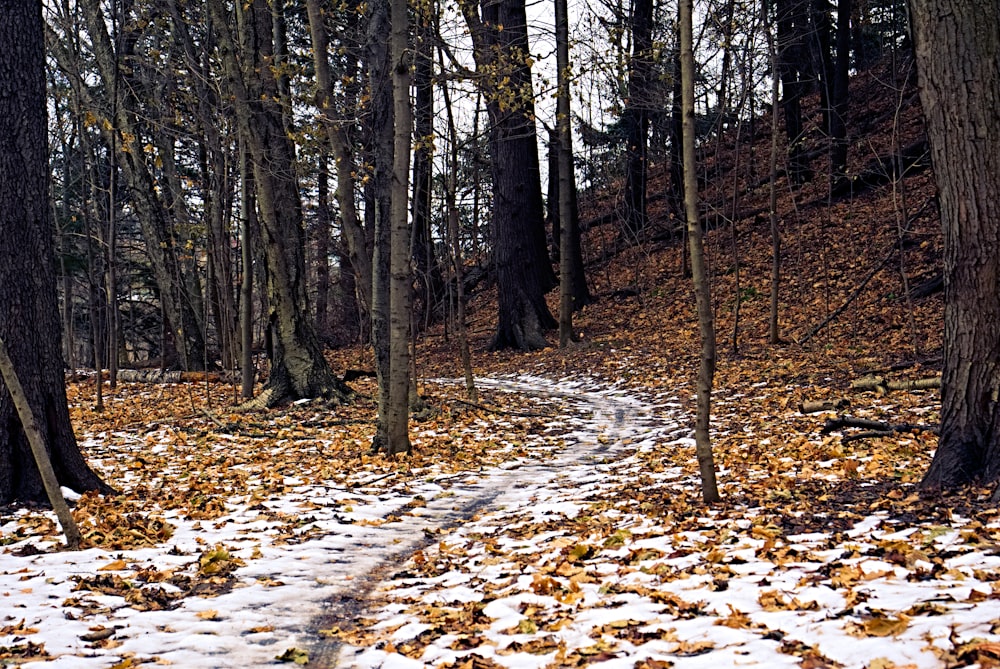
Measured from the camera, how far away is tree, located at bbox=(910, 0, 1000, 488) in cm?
489

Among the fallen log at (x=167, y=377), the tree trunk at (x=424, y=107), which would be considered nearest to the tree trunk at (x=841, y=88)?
the tree trunk at (x=424, y=107)

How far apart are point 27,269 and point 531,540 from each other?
15.6 ft

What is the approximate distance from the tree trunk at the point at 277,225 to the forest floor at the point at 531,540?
25.6 inches

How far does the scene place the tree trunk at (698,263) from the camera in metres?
5.64

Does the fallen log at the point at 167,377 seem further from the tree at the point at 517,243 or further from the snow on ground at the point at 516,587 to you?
the snow on ground at the point at 516,587

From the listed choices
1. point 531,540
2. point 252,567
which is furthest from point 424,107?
point 252,567

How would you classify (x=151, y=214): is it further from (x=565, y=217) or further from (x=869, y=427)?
(x=869, y=427)

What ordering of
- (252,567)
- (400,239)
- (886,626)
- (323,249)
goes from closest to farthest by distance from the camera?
(886,626)
(252,567)
(400,239)
(323,249)

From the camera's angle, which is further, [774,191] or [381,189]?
[774,191]

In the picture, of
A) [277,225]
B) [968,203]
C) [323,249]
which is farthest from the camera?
[323,249]

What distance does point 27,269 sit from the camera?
262 inches

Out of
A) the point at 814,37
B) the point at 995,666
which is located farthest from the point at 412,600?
the point at 814,37

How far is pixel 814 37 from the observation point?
2320 centimetres

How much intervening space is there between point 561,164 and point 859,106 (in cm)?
1434
